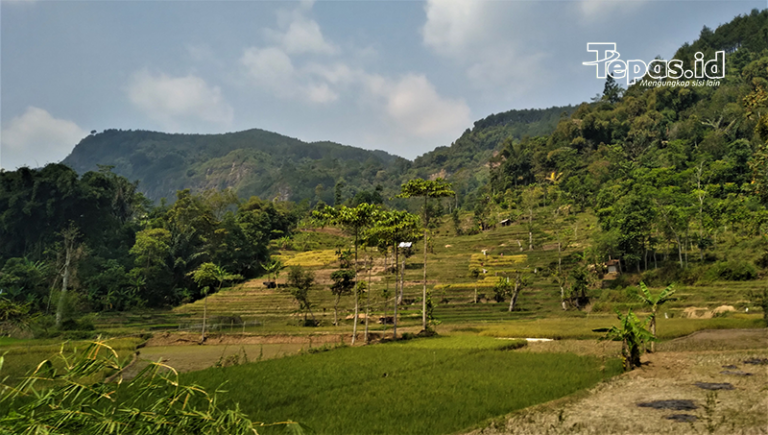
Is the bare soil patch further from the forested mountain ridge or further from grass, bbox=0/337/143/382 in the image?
the forested mountain ridge

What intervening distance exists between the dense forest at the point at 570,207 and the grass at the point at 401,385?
1306 cm

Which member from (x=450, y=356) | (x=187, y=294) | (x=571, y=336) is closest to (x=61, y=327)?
(x=187, y=294)

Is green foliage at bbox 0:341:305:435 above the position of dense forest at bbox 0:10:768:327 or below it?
below

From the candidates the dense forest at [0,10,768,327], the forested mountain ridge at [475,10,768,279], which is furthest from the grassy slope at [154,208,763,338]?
the forested mountain ridge at [475,10,768,279]

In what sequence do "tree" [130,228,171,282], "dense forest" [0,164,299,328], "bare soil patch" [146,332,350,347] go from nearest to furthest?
"bare soil patch" [146,332,350,347] < "dense forest" [0,164,299,328] < "tree" [130,228,171,282]

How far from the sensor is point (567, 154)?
9381 centimetres

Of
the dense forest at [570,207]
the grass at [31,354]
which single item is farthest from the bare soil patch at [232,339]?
the dense forest at [570,207]

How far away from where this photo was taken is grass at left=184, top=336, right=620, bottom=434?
970cm

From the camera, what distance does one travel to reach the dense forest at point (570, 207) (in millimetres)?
42281

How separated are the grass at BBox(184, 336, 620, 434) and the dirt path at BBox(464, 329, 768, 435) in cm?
78

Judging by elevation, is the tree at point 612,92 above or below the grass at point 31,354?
above

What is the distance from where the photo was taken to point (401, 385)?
12750 mm

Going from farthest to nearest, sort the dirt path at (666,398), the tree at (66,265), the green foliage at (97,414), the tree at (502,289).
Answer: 1. the tree at (502,289)
2. the tree at (66,265)
3. the dirt path at (666,398)
4. the green foliage at (97,414)

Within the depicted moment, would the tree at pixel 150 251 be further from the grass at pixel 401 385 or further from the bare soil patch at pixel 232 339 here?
the grass at pixel 401 385
